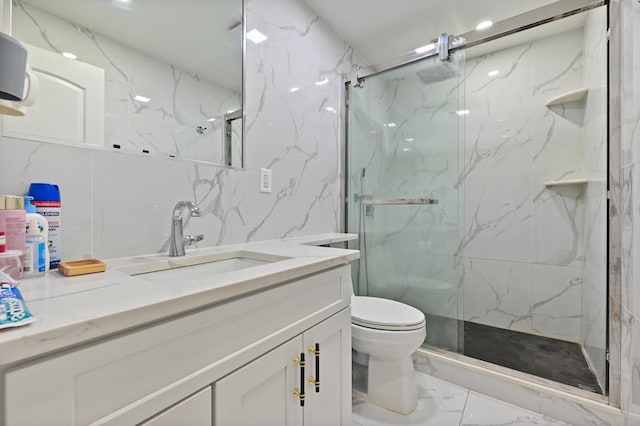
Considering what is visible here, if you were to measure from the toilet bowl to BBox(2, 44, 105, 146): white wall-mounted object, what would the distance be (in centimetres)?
132

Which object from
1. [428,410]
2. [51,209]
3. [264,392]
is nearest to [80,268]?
[51,209]

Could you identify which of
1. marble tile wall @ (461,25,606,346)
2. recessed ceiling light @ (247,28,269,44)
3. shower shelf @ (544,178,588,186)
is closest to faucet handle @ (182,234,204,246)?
recessed ceiling light @ (247,28,269,44)

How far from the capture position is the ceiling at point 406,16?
1782mm

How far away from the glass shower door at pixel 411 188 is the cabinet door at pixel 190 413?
152 centimetres

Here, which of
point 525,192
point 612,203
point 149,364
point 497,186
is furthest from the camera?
point 497,186

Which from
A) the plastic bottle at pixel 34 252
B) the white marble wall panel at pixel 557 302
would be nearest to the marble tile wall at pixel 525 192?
the white marble wall panel at pixel 557 302

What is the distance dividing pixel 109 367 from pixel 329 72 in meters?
1.99

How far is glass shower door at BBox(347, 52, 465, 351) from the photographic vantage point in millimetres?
1770

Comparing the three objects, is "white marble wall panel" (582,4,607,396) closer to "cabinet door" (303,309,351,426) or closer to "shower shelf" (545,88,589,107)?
"shower shelf" (545,88,589,107)

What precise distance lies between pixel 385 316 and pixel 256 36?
155 cm

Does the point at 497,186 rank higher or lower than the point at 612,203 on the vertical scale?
higher

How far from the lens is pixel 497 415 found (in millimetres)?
1412

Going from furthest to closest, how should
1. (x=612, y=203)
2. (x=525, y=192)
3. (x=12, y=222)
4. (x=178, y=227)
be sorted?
1. (x=525, y=192)
2. (x=612, y=203)
3. (x=178, y=227)
4. (x=12, y=222)

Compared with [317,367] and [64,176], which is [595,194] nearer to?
[317,367]
